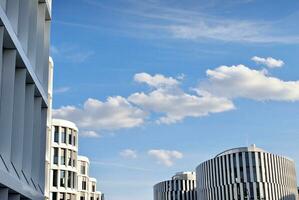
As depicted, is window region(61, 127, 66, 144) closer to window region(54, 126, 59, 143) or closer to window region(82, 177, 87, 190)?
window region(54, 126, 59, 143)

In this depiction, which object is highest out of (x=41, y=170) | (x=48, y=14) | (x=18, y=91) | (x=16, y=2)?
(x=48, y=14)

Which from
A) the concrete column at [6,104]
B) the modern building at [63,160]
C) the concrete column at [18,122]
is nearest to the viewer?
the concrete column at [6,104]

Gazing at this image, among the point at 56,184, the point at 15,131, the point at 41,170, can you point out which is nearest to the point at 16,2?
the point at 15,131

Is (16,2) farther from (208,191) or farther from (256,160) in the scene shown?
(208,191)

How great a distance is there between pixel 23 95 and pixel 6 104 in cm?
251

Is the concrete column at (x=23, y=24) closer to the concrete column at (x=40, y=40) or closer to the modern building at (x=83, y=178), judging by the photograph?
the concrete column at (x=40, y=40)

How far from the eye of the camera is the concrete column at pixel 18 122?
63.4 feet

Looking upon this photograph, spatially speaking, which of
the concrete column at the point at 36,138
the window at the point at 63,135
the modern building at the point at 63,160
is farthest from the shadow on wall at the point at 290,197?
the concrete column at the point at 36,138

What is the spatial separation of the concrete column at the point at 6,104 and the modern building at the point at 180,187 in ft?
486

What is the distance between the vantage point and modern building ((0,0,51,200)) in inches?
680

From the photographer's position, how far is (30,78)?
21.7 metres

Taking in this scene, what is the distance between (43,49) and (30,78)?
14.3 ft

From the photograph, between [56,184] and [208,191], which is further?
[208,191]

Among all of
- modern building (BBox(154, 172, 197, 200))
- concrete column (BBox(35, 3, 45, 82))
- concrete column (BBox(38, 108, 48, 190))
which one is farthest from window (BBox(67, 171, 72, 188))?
modern building (BBox(154, 172, 197, 200))
